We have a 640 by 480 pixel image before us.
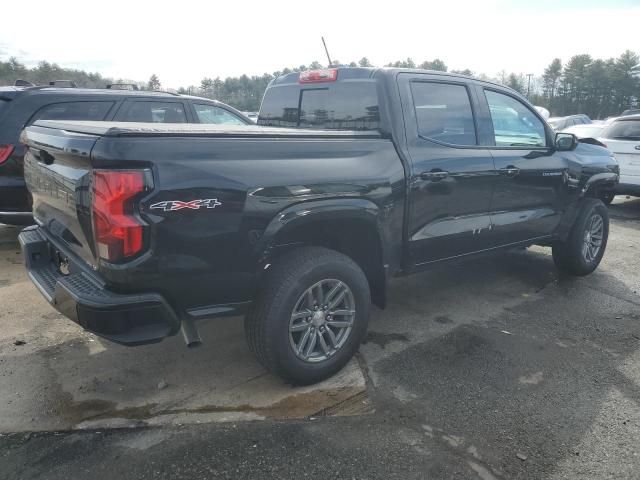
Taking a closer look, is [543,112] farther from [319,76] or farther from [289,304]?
[289,304]

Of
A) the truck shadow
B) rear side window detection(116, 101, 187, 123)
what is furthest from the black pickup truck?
rear side window detection(116, 101, 187, 123)

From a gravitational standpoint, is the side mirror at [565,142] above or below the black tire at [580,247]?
above

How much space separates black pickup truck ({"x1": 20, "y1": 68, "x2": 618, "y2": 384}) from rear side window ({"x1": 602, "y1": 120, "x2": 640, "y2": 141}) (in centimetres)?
556

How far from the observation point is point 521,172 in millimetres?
4438

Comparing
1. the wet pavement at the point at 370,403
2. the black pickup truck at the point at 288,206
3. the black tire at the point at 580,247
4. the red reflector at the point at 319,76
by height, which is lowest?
the wet pavement at the point at 370,403

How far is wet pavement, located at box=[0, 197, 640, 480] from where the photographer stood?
2.49 meters

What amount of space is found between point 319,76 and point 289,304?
2066 millimetres

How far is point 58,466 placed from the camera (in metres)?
2.44

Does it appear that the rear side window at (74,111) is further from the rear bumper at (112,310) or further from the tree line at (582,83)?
the tree line at (582,83)

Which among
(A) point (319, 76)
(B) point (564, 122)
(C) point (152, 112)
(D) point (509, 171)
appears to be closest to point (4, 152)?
(C) point (152, 112)

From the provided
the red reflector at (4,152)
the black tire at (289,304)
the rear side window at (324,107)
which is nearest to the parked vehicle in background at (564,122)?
the rear side window at (324,107)

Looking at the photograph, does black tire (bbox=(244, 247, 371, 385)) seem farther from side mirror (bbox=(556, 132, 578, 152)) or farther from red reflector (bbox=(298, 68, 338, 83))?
side mirror (bbox=(556, 132, 578, 152))

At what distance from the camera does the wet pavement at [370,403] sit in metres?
2.49

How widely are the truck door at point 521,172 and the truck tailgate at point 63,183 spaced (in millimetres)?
3080
